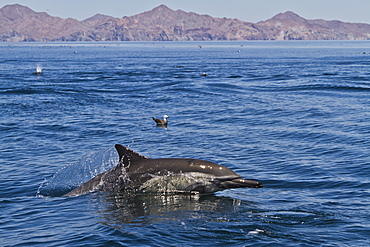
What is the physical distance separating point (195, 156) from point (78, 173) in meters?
5.51

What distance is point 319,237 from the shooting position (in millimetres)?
12023

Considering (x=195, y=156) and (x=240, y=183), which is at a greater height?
(x=240, y=183)

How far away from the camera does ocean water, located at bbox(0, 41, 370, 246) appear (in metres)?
12.6

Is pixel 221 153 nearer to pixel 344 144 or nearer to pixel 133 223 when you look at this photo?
pixel 344 144

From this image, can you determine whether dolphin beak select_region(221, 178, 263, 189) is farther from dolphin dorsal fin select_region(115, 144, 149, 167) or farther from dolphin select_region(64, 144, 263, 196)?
dolphin dorsal fin select_region(115, 144, 149, 167)

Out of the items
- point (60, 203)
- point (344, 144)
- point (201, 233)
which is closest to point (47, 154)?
point (60, 203)

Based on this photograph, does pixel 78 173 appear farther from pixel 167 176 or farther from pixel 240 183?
pixel 240 183

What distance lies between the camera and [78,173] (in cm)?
1925

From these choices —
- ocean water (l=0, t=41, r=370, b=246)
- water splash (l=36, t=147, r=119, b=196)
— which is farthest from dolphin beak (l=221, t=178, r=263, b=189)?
water splash (l=36, t=147, r=119, b=196)

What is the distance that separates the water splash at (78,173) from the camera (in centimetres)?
1736

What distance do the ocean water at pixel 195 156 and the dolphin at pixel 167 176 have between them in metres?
0.34

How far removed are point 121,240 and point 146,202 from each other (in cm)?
299

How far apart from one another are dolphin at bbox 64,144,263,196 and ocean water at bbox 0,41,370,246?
0.34 m

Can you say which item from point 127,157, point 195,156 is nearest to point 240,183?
point 127,157
